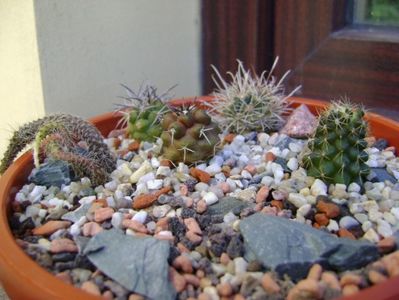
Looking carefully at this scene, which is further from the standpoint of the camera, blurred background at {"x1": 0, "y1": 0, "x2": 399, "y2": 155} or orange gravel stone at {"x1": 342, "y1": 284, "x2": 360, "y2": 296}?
blurred background at {"x1": 0, "y1": 0, "x2": 399, "y2": 155}

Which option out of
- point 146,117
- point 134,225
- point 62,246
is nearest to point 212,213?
point 134,225

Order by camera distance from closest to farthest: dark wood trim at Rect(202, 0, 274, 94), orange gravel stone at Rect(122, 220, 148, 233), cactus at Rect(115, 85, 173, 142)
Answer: orange gravel stone at Rect(122, 220, 148, 233) < cactus at Rect(115, 85, 173, 142) < dark wood trim at Rect(202, 0, 274, 94)

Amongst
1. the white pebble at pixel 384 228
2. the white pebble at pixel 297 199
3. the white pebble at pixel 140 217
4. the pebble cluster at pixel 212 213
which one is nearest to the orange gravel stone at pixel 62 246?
the pebble cluster at pixel 212 213

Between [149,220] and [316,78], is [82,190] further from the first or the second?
[316,78]

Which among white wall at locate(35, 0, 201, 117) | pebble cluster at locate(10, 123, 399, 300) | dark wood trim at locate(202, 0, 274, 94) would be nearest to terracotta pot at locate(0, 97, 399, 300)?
pebble cluster at locate(10, 123, 399, 300)

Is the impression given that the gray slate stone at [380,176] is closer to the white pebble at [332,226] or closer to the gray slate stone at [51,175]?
the white pebble at [332,226]

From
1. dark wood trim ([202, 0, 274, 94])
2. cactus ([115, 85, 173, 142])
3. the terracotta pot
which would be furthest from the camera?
dark wood trim ([202, 0, 274, 94])

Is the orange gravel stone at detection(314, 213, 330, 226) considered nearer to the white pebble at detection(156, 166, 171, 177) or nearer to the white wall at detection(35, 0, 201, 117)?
the white pebble at detection(156, 166, 171, 177)

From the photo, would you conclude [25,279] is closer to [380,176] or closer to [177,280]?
[177,280]
